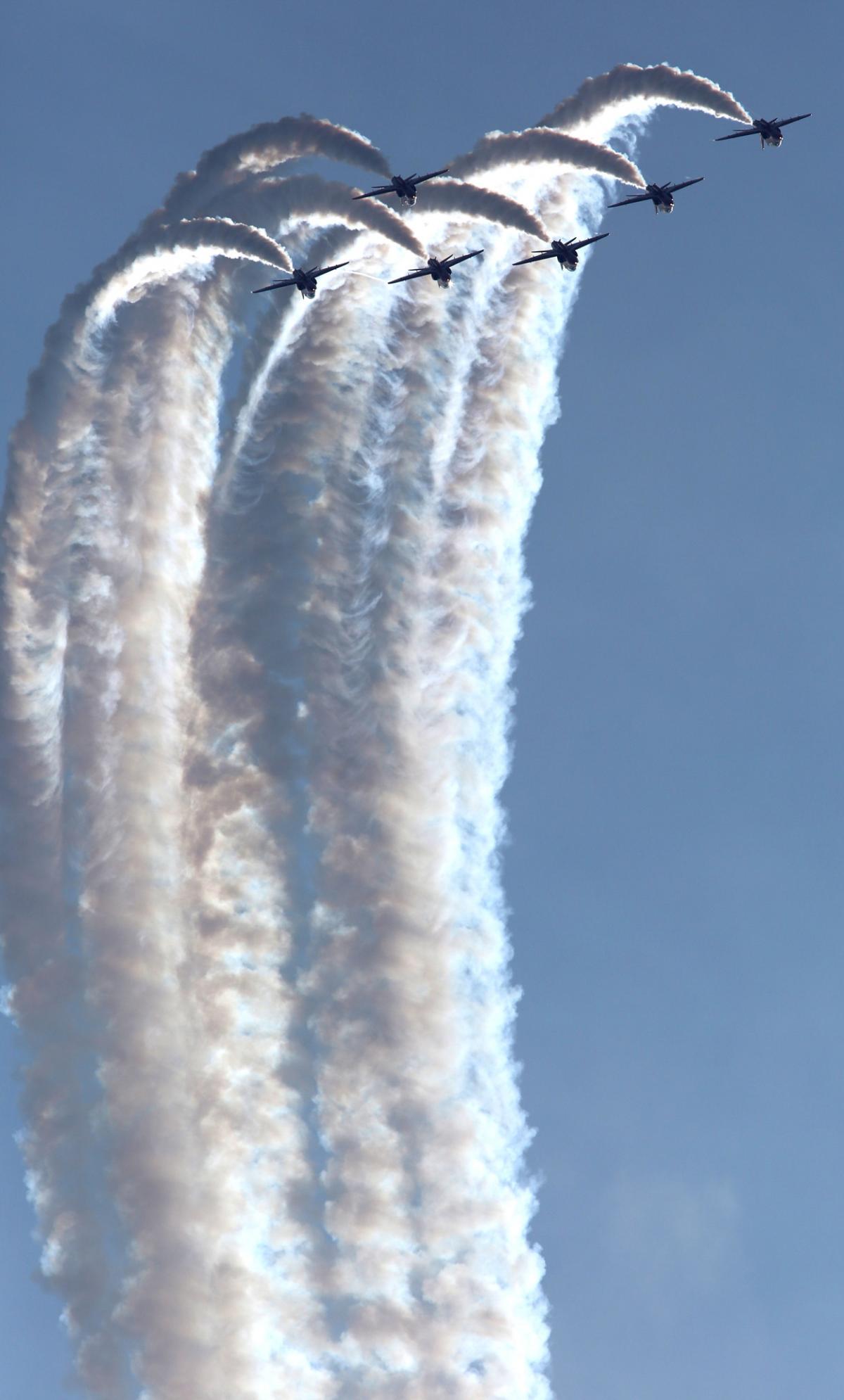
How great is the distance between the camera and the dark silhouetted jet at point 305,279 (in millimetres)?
72881

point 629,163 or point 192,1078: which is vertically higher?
point 629,163

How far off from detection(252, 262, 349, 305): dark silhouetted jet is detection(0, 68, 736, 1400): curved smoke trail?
71 centimetres

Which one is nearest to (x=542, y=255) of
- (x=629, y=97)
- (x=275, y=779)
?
(x=629, y=97)

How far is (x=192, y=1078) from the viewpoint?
72125mm

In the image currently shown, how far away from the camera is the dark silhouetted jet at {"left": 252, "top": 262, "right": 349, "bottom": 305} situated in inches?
2869

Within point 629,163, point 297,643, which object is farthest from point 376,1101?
point 629,163

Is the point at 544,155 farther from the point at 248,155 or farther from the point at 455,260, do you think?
the point at 248,155

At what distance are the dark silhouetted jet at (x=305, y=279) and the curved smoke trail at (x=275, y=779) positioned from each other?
706 mm

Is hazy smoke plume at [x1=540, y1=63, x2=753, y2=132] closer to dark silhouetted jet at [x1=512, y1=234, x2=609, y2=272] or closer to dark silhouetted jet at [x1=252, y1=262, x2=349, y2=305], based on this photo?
dark silhouetted jet at [x1=512, y1=234, x2=609, y2=272]

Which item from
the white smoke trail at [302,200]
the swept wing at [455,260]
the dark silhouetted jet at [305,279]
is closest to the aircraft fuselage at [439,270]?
the swept wing at [455,260]

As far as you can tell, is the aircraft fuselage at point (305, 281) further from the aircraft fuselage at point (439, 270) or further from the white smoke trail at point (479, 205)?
the white smoke trail at point (479, 205)

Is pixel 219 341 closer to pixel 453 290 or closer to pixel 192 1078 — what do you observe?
pixel 453 290

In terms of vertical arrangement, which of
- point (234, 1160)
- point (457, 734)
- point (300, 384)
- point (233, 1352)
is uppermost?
point (300, 384)

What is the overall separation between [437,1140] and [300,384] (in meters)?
23.2
